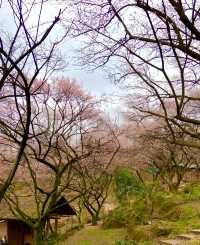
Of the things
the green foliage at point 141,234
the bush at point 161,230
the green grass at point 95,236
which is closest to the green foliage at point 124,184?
the green grass at point 95,236

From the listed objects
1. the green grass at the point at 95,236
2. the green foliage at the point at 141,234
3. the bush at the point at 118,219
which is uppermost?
the bush at the point at 118,219

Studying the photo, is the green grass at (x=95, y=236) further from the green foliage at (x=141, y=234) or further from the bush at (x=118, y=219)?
the green foliage at (x=141, y=234)

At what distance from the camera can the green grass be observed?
17834 millimetres

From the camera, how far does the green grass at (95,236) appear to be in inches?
702

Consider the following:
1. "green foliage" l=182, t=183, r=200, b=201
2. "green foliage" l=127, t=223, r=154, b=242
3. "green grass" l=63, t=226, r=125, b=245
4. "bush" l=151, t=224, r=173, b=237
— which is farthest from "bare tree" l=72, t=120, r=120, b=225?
"green foliage" l=182, t=183, r=200, b=201

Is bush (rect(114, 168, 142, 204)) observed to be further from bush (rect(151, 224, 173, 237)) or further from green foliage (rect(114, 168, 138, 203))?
bush (rect(151, 224, 173, 237))

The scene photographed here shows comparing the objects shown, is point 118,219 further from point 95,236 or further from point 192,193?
point 192,193

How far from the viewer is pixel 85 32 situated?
6109 mm

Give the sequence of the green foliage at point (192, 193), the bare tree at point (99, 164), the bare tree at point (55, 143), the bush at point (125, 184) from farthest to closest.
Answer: the bush at point (125, 184), the green foliage at point (192, 193), the bare tree at point (99, 164), the bare tree at point (55, 143)

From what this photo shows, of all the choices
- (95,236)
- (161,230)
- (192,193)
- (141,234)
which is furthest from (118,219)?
(161,230)

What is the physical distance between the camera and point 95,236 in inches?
776

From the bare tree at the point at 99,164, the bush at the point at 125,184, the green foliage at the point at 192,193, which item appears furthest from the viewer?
the bush at the point at 125,184

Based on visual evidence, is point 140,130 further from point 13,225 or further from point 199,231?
point 199,231

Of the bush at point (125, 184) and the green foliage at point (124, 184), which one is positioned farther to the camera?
the green foliage at point (124, 184)
